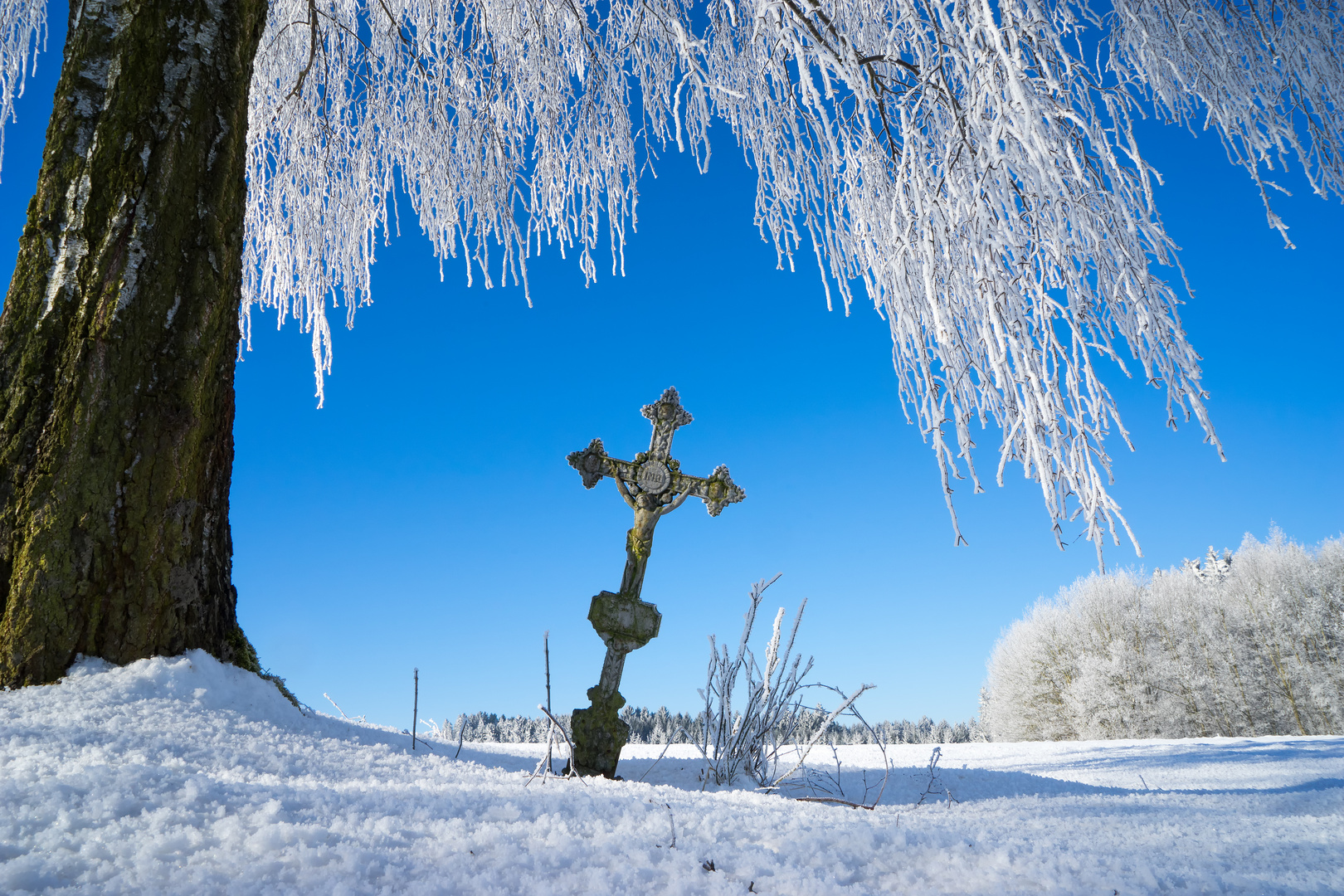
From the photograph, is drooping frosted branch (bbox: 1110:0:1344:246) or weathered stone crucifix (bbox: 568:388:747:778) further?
weathered stone crucifix (bbox: 568:388:747:778)

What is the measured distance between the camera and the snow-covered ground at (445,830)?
927 millimetres

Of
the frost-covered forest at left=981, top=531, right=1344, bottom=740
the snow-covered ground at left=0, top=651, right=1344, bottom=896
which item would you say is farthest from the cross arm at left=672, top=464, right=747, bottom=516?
the frost-covered forest at left=981, top=531, right=1344, bottom=740

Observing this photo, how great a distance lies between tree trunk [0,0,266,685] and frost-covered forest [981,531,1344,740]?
1841cm

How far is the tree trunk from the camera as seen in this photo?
1.98 m

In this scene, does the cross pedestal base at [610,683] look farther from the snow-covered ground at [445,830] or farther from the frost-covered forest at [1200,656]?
the frost-covered forest at [1200,656]

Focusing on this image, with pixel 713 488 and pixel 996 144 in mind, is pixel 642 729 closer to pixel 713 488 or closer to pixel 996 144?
pixel 713 488

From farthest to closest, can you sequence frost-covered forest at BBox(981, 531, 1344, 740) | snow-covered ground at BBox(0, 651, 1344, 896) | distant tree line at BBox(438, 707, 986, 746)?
frost-covered forest at BBox(981, 531, 1344, 740) < distant tree line at BBox(438, 707, 986, 746) < snow-covered ground at BBox(0, 651, 1344, 896)

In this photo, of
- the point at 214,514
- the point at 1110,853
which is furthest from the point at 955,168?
the point at 214,514

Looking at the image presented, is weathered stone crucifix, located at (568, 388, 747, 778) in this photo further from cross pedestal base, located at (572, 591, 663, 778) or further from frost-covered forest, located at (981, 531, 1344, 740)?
frost-covered forest, located at (981, 531, 1344, 740)

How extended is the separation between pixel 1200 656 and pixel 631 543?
725 inches

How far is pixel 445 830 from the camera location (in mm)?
1081

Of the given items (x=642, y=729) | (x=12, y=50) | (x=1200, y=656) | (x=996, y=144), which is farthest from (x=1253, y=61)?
(x=1200, y=656)

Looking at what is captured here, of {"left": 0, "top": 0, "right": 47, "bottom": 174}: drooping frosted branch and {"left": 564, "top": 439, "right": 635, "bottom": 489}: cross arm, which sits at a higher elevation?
{"left": 0, "top": 0, "right": 47, "bottom": 174}: drooping frosted branch

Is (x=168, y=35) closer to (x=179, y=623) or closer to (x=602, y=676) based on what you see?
(x=179, y=623)
